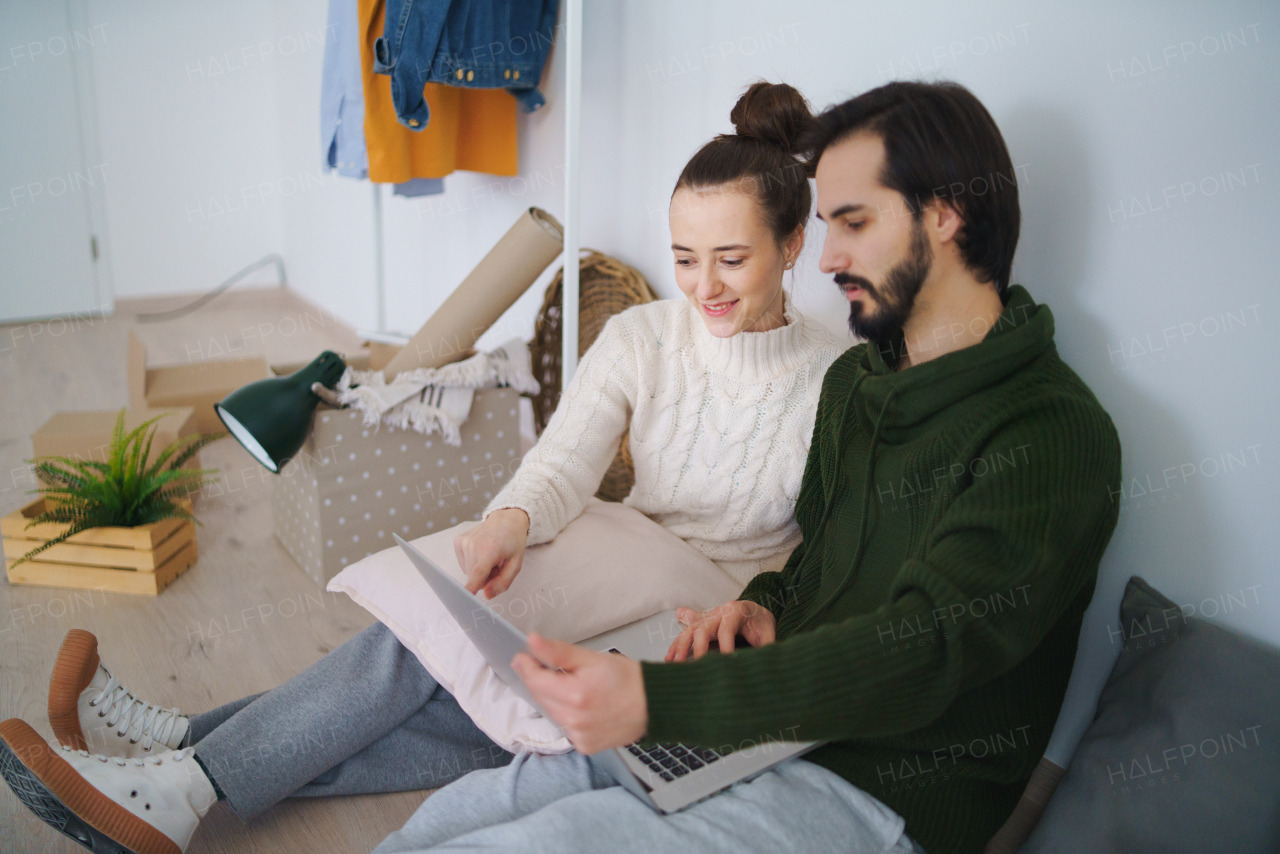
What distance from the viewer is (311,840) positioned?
116cm

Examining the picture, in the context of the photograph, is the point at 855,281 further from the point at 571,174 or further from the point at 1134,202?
the point at 571,174

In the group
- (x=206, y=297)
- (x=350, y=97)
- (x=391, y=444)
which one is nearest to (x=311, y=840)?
(x=391, y=444)

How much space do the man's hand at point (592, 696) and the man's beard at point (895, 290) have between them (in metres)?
0.44

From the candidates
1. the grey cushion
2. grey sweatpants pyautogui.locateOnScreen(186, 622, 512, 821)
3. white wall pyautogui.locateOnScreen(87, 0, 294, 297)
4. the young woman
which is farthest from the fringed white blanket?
white wall pyautogui.locateOnScreen(87, 0, 294, 297)

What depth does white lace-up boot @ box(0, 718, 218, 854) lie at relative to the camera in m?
0.94

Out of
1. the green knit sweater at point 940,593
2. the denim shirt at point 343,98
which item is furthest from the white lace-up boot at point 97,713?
the denim shirt at point 343,98

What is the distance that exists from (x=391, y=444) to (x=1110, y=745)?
4.43 ft

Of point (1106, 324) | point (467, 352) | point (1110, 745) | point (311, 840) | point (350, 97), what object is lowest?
point (311, 840)

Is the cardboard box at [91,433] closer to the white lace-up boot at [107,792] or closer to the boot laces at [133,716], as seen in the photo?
the boot laces at [133,716]

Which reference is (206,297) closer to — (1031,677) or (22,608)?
(22,608)

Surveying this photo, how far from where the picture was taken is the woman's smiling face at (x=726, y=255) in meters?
1.14

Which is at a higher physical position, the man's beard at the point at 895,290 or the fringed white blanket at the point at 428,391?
the man's beard at the point at 895,290

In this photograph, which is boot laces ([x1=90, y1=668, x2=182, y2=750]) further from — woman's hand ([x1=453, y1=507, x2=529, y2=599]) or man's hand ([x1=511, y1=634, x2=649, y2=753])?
man's hand ([x1=511, y1=634, x2=649, y2=753])

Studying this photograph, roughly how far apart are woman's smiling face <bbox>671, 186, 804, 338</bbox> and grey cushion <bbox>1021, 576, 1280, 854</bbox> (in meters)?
0.59
